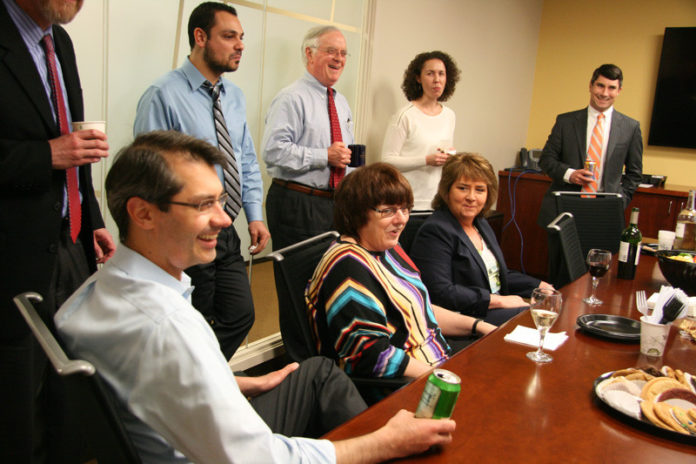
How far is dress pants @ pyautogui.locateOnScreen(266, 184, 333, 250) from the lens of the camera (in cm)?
290

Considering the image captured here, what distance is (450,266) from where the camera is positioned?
2391 millimetres

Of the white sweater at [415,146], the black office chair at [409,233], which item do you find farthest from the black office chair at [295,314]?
the white sweater at [415,146]

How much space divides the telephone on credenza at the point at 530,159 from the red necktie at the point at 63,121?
180 inches

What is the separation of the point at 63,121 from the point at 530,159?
4803mm

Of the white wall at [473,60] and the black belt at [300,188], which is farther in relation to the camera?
the white wall at [473,60]

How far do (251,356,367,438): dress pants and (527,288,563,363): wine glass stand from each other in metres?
0.48

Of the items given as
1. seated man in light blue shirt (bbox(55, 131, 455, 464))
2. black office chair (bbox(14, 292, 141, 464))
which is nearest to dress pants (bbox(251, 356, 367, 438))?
seated man in light blue shirt (bbox(55, 131, 455, 464))

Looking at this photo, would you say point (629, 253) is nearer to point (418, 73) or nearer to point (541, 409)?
point (541, 409)

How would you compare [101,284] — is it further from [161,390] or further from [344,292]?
[344,292]

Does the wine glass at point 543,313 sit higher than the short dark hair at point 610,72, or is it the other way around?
the short dark hair at point 610,72

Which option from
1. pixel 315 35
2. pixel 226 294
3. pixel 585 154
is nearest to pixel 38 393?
pixel 226 294

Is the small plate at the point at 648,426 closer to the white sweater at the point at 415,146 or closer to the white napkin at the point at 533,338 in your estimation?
the white napkin at the point at 533,338

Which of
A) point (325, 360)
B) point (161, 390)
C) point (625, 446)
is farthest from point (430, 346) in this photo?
point (161, 390)

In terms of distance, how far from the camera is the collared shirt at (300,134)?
278 cm
